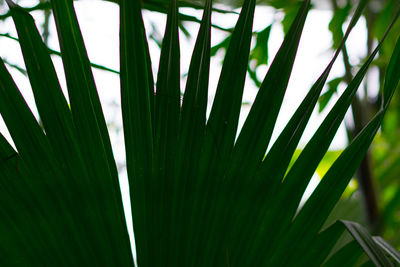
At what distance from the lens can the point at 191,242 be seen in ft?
1.33

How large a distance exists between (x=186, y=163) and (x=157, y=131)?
0.04 meters

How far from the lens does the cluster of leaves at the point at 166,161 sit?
1.26 ft

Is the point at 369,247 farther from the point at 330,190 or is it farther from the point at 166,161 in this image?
the point at 166,161

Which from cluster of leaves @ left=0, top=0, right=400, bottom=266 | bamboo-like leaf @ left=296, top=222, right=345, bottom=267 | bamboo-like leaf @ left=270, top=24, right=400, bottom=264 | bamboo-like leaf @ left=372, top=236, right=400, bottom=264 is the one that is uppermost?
cluster of leaves @ left=0, top=0, right=400, bottom=266

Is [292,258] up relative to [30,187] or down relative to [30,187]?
down

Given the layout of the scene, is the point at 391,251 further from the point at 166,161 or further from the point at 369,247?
the point at 166,161

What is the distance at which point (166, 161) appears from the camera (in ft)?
1.30

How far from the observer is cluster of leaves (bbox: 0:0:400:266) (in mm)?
384

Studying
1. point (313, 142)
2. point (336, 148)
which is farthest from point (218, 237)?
point (336, 148)

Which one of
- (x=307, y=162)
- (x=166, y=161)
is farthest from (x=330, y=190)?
(x=166, y=161)

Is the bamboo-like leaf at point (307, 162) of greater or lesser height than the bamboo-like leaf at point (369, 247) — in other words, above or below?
above

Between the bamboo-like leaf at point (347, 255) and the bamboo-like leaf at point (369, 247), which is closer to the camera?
the bamboo-like leaf at point (369, 247)

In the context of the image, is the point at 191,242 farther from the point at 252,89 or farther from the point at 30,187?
the point at 252,89

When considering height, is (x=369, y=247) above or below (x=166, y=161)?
below
